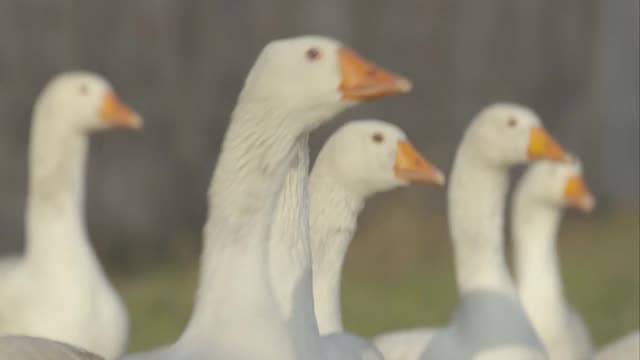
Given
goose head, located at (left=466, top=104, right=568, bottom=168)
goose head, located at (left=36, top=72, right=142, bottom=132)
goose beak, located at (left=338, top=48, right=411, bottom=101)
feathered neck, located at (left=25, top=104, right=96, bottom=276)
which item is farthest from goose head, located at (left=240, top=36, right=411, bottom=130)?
goose head, located at (left=36, top=72, right=142, bottom=132)

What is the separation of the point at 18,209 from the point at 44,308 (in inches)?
257

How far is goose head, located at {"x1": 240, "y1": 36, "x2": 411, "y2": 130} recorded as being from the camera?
6410 mm

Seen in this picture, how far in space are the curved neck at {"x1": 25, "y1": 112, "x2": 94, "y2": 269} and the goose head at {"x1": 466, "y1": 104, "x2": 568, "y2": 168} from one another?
1834 millimetres

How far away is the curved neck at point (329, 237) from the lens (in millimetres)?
7629

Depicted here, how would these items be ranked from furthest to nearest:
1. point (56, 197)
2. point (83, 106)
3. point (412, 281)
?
1. point (412, 281)
2. point (83, 106)
3. point (56, 197)

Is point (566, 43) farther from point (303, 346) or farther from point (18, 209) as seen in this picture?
point (303, 346)

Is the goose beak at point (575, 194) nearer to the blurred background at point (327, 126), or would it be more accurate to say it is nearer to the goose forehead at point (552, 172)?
the goose forehead at point (552, 172)

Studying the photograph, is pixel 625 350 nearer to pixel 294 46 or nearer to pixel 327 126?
pixel 294 46

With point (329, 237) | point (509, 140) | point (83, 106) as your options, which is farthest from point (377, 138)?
point (83, 106)

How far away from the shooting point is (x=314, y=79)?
6441 mm

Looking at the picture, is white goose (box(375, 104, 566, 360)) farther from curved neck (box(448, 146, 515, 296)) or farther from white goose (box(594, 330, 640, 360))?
white goose (box(594, 330, 640, 360))

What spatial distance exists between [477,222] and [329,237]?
1.52 m

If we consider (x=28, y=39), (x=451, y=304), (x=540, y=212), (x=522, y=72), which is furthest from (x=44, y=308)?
(x=522, y=72)

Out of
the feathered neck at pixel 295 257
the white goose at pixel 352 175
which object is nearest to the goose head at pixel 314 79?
the feathered neck at pixel 295 257
